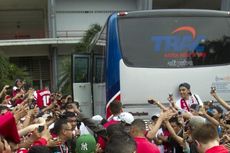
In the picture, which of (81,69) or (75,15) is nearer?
(81,69)

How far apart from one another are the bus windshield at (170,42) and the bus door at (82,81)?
367 cm

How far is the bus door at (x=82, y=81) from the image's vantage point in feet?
39.0

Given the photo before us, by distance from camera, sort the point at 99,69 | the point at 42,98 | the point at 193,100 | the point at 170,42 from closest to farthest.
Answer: the point at 193,100, the point at 170,42, the point at 99,69, the point at 42,98

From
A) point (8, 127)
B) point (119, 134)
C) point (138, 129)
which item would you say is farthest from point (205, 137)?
point (8, 127)

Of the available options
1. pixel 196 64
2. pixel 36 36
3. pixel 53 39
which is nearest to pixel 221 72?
pixel 196 64

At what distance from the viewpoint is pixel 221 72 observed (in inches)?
331

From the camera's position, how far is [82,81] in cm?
1232

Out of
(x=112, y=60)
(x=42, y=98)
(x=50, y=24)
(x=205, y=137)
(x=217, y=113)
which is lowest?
(x=42, y=98)

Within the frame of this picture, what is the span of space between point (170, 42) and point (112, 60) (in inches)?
47.6

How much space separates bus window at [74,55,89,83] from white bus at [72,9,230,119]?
3.42 meters

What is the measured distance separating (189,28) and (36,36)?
26742 millimetres

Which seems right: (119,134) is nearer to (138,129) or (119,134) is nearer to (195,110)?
(138,129)

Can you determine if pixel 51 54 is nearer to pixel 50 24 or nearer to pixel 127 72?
pixel 50 24

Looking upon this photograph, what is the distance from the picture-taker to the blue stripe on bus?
8.07 meters
